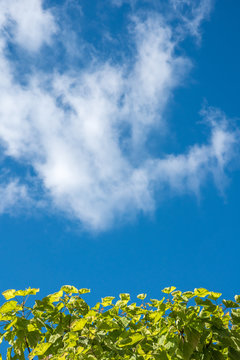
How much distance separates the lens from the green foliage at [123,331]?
4.88m

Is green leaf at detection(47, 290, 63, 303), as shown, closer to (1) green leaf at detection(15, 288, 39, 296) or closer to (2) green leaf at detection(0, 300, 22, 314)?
(1) green leaf at detection(15, 288, 39, 296)

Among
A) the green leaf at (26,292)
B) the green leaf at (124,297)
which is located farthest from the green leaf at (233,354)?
the green leaf at (26,292)

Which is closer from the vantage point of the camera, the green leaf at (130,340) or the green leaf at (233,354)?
the green leaf at (130,340)

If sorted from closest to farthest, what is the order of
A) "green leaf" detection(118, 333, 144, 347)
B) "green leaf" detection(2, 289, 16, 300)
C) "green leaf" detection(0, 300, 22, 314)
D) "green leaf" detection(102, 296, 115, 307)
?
"green leaf" detection(118, 333, 144, 347) → "green leaf" detection(0, 300, 22, 314) → "green leaf" detection(2, 289, 16, 300) → "green leaf" detection(102, 296, 115, 307)

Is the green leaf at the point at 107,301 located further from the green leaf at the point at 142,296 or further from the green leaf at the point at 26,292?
the green leaf at the point at 26,292

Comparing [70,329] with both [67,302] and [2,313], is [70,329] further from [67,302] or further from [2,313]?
[2,313]

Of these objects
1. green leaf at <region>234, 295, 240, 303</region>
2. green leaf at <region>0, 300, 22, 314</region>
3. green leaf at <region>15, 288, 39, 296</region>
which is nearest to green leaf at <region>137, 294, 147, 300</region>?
green leaf at <region>234, 295, 240, 303</region>

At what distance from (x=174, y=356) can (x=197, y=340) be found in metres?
0.40

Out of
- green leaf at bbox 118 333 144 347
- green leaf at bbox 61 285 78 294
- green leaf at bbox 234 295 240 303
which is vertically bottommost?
green leaf at bbox 118 333 144 347

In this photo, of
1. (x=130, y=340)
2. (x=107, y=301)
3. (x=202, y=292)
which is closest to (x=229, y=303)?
(x=202, y=292)

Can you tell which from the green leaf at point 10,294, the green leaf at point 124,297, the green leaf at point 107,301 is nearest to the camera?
the green leaf at point 10,294

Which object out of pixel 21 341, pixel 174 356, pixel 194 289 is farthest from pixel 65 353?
pixel 194 289

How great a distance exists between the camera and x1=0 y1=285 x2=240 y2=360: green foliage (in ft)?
16.0

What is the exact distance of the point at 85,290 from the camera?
19.4 feet
